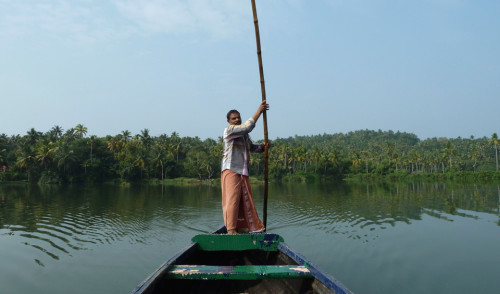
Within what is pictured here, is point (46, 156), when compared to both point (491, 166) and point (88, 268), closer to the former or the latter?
point (88, 268)

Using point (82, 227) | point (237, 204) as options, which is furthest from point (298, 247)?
point (82, 227)

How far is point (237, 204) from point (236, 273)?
1.33m

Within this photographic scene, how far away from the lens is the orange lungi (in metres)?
3.68

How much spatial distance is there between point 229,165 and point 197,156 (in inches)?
2115

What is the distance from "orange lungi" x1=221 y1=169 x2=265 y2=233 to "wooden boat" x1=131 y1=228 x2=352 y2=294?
0.35 metres

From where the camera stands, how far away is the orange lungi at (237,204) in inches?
145

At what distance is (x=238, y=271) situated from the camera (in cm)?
246

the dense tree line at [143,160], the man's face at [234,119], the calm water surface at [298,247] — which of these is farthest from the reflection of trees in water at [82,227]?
the dense tree line at [143,160]

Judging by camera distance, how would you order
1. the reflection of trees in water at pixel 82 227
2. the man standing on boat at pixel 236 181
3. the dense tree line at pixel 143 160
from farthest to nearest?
the dense tree line at pixel 143 160 < the reflection of trees in water at pixel 82 227 < the man standing on boat at pixel 236 181

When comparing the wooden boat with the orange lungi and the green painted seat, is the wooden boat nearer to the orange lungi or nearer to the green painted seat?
the green painted seat

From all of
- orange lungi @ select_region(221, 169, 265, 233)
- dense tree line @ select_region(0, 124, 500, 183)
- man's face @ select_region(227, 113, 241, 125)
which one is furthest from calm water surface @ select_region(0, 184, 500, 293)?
dense tree line @ select_region(0, 124, 500, 183)

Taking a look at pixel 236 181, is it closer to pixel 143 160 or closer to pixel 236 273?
pixel 236 273

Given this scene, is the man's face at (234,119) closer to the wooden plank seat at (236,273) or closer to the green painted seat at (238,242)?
the green painted seat at (238,242)

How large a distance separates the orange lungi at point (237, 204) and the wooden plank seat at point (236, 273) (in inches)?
44.8
